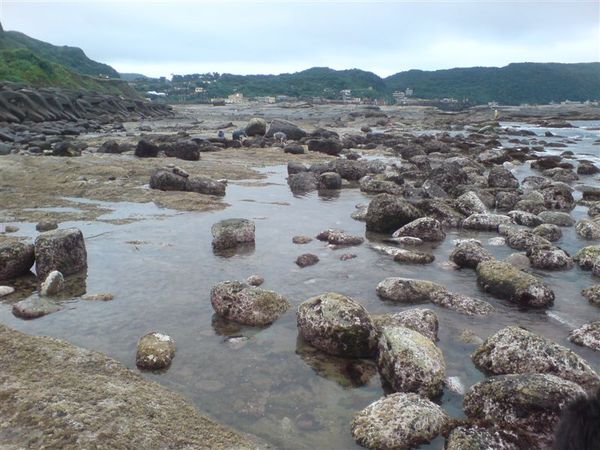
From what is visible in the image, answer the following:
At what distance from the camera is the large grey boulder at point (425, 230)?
11.1 metres

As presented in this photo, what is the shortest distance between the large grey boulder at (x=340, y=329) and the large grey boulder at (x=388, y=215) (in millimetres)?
5717

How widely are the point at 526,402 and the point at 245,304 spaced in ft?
12.1

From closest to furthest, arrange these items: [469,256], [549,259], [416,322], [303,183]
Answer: [416,322]
[469,256]
[549,259]
[303,183]

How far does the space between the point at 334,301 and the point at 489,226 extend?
24.8 feet

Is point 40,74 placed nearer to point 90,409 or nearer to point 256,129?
point 256,129

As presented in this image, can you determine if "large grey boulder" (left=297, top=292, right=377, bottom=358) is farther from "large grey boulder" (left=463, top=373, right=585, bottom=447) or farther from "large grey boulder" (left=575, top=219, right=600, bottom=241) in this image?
"large grey boulder" (left=575, top=219, right=600, bottom=241)

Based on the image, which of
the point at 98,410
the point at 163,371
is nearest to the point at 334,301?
the point at 163,371

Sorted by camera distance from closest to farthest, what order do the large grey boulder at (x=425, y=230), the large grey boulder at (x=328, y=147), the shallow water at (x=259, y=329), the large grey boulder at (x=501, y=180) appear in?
the shallow water at (x=259, y=329) → the large grey boulder at (x=425, y=230) → the large grey boulder at (x=501, y=180) → the large grey boulder at (x=328, y=147)

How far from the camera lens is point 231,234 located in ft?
32.8

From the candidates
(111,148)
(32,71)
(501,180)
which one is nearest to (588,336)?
(501,180)

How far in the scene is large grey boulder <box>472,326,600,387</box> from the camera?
508 cm

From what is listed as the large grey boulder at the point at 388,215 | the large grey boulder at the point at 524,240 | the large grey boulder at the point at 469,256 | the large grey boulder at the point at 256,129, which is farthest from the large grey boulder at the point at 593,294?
the large grey boulder at the point at 256,129

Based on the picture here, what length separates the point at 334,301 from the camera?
240 inches

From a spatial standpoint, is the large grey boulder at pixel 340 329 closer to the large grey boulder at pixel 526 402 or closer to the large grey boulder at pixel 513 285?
the large grey boulder at pixel 526 402
